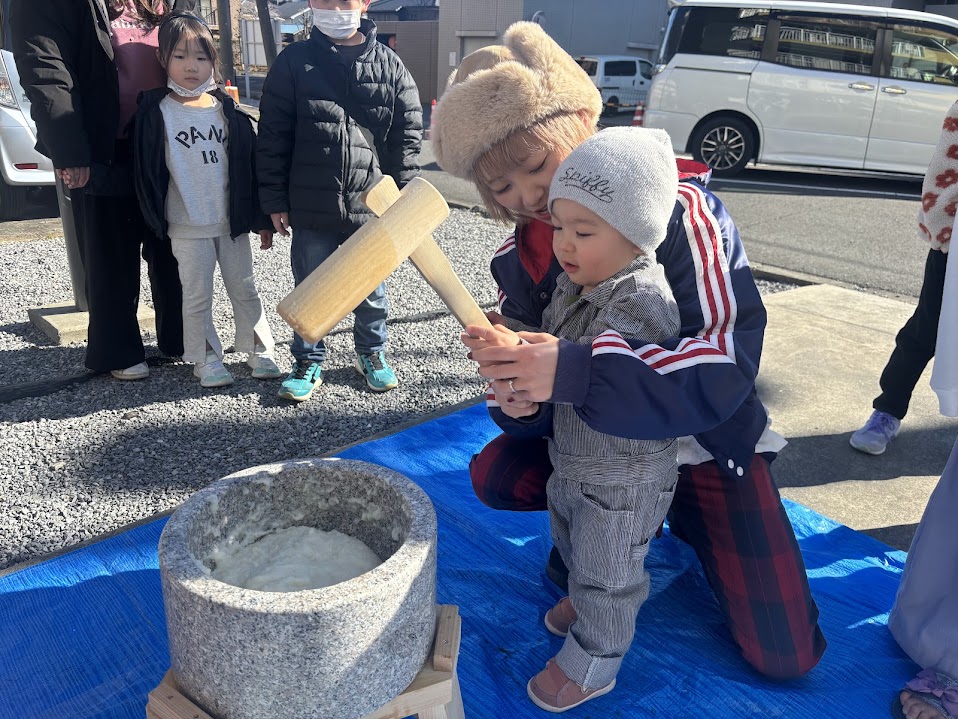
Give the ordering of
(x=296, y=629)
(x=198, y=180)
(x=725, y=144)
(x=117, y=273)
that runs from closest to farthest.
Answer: (x=296, y=629), (x=198, y=180), (x=117, y=273), (x=725, y=144)

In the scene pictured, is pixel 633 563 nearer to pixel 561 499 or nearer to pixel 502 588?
pixel 561 499

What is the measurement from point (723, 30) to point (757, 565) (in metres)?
8.30

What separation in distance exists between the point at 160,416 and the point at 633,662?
6.90ft

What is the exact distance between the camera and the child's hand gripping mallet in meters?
1.35

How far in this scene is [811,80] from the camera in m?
8.44

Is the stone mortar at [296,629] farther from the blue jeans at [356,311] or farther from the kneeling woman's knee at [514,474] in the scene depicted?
the blue jeans at [356,311]

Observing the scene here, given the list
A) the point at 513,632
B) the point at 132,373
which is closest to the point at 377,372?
the point at 132,373

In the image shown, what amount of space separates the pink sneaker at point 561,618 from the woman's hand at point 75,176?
2408 millimetres

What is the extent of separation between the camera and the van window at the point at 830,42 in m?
8.42

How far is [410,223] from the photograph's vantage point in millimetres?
1315

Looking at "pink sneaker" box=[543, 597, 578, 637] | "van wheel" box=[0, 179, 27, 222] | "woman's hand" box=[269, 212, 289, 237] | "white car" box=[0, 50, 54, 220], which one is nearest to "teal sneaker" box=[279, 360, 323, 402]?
"woman's hand" box=[269, 212, 289, 237]

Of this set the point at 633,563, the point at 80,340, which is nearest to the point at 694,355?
the point at 633,563

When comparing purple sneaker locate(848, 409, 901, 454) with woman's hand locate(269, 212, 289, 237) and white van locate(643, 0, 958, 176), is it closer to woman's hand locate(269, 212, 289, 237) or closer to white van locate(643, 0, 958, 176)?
woman's hand locate(269, 212, 289, 237)

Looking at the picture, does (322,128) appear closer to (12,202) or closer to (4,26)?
(4,26)
